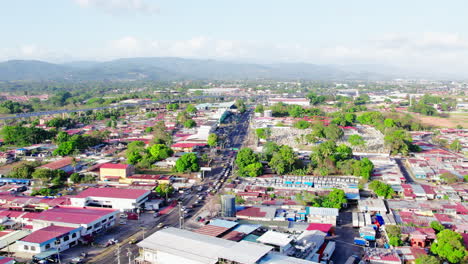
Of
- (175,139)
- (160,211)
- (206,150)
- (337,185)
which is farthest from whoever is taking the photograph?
(175,139)

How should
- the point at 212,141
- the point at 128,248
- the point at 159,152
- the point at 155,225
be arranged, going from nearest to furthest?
1. the point at 128,248
2. the point at 155,225
3. the point at 159,152
4. the point at 212,141

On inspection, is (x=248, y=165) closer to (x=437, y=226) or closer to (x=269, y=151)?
(x=269, y=151)

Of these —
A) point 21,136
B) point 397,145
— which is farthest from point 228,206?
point 21,136

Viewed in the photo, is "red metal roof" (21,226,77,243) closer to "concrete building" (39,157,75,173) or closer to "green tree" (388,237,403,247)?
"concrete building" (39,157,75,173)

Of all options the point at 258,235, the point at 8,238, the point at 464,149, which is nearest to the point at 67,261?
the point at 8,238

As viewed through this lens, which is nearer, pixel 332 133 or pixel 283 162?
pixel 283 162

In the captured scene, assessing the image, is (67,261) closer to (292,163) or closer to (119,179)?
(119,179)
